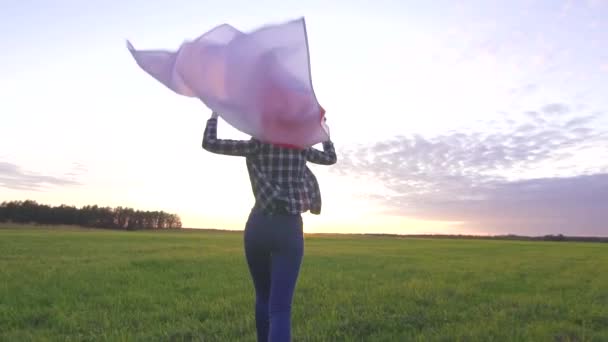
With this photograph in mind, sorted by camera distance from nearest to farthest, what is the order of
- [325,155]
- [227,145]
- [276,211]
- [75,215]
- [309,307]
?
1. [276,211]
2. [227,145]
3. [325,155]
4. [309,307]
5. [75,215]

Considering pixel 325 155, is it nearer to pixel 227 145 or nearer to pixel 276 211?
pixel 276 211

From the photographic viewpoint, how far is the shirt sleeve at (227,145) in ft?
14.1

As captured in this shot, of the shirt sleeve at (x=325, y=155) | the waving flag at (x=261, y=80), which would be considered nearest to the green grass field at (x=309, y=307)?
the shirt sleeve at (x=325, y=155)

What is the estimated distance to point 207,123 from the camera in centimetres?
448

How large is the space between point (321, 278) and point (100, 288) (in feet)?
19.1

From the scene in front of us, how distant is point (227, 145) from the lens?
430 cm

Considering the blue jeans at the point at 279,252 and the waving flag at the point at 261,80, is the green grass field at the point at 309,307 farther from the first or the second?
the waving flag at the point at 261,80

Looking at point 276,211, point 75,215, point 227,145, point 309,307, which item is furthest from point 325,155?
point 75,215

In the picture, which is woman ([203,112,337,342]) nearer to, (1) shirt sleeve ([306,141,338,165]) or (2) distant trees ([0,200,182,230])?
(1) shirt sleeve ([306,141,338,165])

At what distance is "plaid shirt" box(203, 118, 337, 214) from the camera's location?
13.8ft

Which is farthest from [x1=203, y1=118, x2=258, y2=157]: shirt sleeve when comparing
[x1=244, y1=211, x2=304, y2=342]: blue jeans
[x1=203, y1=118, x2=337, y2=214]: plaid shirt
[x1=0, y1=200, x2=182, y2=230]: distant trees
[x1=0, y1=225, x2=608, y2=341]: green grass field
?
[x1=0, y1=200, x2=182, y2=230]: distant trees

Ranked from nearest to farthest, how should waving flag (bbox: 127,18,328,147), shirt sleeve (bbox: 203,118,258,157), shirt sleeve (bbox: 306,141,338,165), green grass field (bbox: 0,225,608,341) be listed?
waving flag (bbox: 127,18,328,147) → shirt sleeve (bbox: 203,118,258,157) → shirt sleeve (bbox: 306,141,338,165) → green grass field (bbox: 0,225,608,341)

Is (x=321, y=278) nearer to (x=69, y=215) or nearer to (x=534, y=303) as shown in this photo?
(x=534, y=303)

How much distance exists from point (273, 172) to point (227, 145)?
1.43ft
